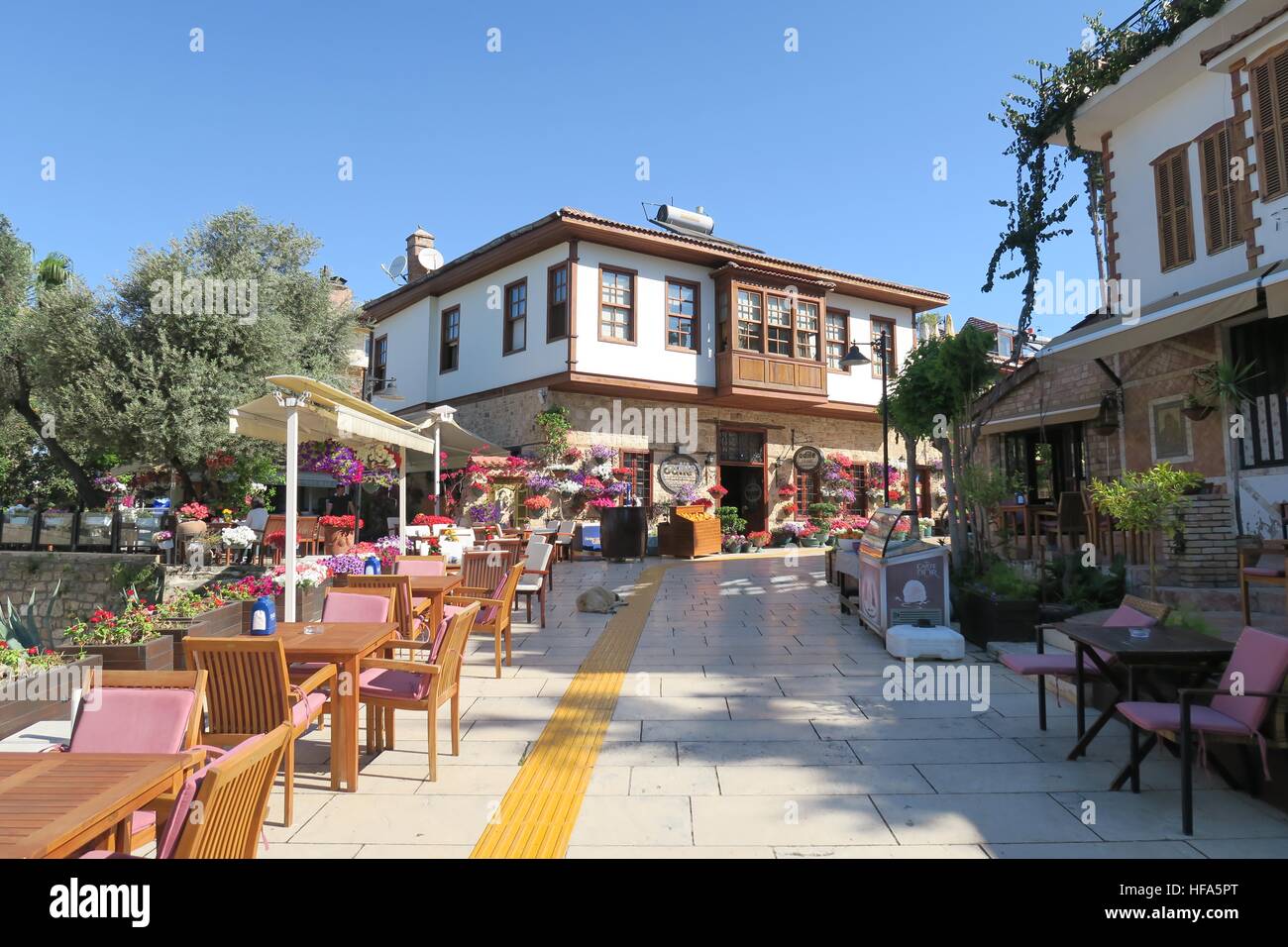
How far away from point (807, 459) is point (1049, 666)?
14059 mm

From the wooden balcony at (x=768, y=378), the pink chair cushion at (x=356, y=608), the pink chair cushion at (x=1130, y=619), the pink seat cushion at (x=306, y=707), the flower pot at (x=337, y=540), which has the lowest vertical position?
the pink seat cushion at (x=306, y=707)

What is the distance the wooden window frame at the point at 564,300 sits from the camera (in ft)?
46.8

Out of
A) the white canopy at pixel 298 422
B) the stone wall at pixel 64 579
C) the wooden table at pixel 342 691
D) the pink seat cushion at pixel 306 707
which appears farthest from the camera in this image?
the stone wall at pixel 64 579

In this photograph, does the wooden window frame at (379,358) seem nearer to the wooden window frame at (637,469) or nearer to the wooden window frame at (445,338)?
the wooden window frame at (445,338)

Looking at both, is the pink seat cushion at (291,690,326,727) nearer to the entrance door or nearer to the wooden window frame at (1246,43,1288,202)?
the wooden window frame at (1246,43,1288,202)

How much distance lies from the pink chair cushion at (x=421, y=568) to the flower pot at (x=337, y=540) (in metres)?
1.74

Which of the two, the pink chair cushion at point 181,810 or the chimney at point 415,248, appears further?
the chimney at point 415,248

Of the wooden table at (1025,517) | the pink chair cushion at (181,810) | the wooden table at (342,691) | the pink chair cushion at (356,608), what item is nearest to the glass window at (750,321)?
the wooden table at (1025,517)

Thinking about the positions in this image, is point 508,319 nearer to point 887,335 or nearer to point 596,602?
point 596,602

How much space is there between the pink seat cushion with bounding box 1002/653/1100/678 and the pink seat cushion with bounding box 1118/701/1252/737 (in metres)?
0.56

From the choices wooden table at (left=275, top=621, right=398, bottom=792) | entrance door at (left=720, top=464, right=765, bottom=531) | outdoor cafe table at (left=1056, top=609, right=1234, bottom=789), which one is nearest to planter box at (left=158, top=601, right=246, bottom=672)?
wooden table at (left=275, top=621, right=398, bottom=792)
